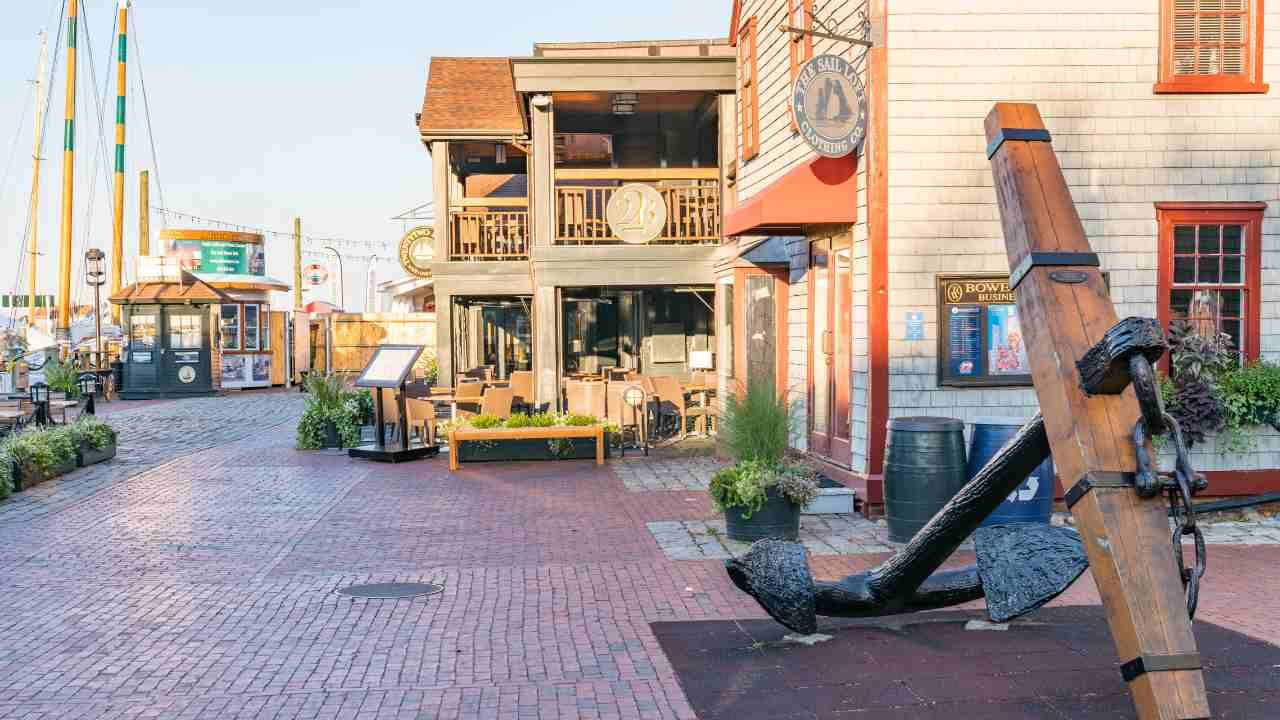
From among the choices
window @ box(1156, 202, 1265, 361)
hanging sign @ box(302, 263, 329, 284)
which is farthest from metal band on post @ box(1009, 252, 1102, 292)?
hanging sign @ box(302, 263, 329, 284)

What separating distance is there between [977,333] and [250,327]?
28.1 m

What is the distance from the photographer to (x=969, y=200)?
10367 mm

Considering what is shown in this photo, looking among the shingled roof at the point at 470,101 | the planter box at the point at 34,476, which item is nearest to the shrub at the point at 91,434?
the planter box at the point at 34,476

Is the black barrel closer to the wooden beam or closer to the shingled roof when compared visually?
the wooden beam

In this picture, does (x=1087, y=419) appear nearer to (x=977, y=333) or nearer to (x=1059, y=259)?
(x=1059, y=259)

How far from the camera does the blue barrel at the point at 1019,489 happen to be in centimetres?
891

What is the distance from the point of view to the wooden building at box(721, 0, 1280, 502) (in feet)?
33.9

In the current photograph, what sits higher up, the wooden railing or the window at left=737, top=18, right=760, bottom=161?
the window at left=737, top=18, right=760, bottom=161

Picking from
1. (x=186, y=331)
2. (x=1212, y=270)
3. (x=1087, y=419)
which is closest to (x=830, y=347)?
(x=1212, y=270)

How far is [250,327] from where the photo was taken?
3481 cm

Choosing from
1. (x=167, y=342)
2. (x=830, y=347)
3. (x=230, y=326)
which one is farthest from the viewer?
(x=230, y=326)

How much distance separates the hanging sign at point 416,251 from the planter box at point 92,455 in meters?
13.8

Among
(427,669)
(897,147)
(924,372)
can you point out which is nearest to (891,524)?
(924,372)

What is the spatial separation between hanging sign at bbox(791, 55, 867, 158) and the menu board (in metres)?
1.46
